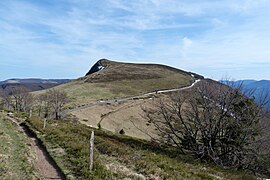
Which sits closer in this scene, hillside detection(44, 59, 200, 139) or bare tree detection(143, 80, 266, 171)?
bare tree detection(143, 80, 266, 171)

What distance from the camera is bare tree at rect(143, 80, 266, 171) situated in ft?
84.1

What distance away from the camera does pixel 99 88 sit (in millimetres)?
125062

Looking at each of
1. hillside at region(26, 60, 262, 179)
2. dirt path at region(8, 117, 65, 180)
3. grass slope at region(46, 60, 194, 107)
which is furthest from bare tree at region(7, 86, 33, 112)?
dirt path at region(8, 117, 65, 180)

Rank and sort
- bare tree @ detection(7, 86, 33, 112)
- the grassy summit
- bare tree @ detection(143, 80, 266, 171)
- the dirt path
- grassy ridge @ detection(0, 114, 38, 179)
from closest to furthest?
grassy ridge @ detection(0, 114, 38, 179)
the dirt path
bare tree @ detection(143, 80, 266, 171)
bare tree @ detection(7, 86, 33, 112)
the grassy summit

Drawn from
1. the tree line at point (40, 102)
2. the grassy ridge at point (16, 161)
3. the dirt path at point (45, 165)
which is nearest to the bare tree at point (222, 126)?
the dirt path at point (45, 165)

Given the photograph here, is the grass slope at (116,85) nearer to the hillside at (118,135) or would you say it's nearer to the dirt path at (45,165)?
the hillside at (118,135)

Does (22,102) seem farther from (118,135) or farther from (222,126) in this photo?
(222,126)

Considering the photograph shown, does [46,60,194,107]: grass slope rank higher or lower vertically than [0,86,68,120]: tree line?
higher

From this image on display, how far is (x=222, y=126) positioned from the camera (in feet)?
86.8

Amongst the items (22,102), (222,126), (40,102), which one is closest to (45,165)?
(222,126)

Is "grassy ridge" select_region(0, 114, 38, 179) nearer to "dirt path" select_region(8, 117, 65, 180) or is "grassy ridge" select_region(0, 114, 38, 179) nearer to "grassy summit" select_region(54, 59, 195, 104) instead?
"dirt path" select_region(8, 117, 65, 180)

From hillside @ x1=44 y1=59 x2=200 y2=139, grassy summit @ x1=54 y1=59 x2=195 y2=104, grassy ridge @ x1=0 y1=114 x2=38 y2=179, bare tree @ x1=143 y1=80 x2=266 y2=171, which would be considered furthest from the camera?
grassy summit @ x1=54 y1=59 x2=195 y2=104

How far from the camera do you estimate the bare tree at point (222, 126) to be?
25641mm

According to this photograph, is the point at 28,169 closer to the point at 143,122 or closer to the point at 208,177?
the point at 208,177
